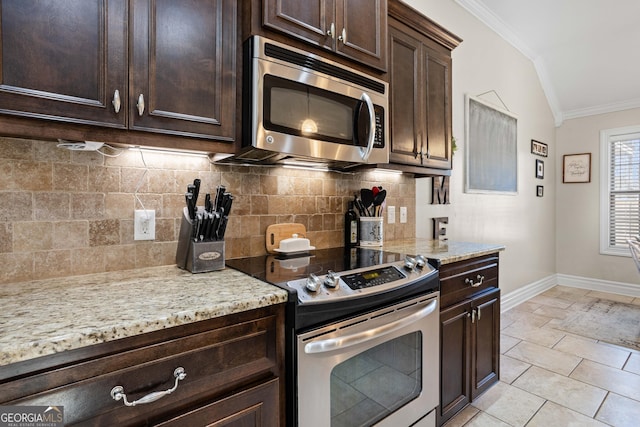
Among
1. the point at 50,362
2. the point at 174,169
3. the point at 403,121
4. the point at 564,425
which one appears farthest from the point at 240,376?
the point at 564,425

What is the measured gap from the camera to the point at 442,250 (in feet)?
6.36

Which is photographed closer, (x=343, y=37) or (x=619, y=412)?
(x=343, y=37)

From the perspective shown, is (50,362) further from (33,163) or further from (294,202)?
(294,202)

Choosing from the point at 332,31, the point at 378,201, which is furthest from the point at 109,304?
the point at 378,201

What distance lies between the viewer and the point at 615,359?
99.6 inches

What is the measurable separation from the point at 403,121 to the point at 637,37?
3.61 m

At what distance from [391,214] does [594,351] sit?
2103mm

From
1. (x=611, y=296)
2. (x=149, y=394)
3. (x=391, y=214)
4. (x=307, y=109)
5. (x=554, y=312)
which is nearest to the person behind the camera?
(x=149, y=394)

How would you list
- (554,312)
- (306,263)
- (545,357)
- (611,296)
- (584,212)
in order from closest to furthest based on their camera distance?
(306,263) → (545,357) → (554,312) → (611,296) → (584,212)

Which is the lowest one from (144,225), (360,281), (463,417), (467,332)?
(463,417)

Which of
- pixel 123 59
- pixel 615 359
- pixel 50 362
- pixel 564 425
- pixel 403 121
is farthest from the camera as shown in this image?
pixel 615 359

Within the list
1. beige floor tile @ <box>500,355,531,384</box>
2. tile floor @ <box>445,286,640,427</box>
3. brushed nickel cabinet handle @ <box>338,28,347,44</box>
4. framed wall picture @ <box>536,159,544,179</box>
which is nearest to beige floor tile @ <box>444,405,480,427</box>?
tile floor @ <box>445,286,640,427</box>

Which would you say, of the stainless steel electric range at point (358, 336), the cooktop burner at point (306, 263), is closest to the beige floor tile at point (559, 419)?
the stainless steel electric range at point (358, 336)

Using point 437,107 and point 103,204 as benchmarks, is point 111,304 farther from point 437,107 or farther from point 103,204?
point 437,107
